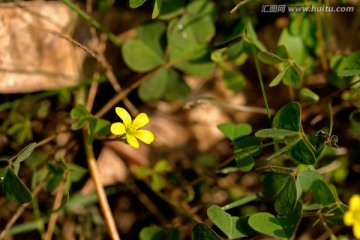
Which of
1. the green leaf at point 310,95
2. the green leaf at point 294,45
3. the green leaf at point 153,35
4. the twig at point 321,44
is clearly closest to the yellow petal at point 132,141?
the green leaf at point 153,35

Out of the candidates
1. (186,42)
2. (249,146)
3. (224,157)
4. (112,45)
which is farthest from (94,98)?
(249,146)

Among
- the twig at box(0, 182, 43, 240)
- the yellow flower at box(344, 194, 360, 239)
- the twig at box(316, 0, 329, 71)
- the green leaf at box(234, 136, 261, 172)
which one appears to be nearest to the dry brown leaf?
the twig at box(0, 182, 43, 240)

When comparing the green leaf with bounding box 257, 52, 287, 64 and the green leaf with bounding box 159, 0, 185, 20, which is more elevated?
the green leaf with bounding box 159, 0, 185, 20

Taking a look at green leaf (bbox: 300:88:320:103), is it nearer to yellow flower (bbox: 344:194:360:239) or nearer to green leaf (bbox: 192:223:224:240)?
yellow flower (bbox: 344:194:360:239)

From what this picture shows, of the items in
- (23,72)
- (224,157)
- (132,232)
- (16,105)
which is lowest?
(132,232)

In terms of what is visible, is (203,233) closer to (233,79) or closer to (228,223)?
(228,223)

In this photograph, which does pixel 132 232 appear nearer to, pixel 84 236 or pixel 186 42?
pixel 84 236

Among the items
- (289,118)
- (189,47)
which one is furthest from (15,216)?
(289,118)
